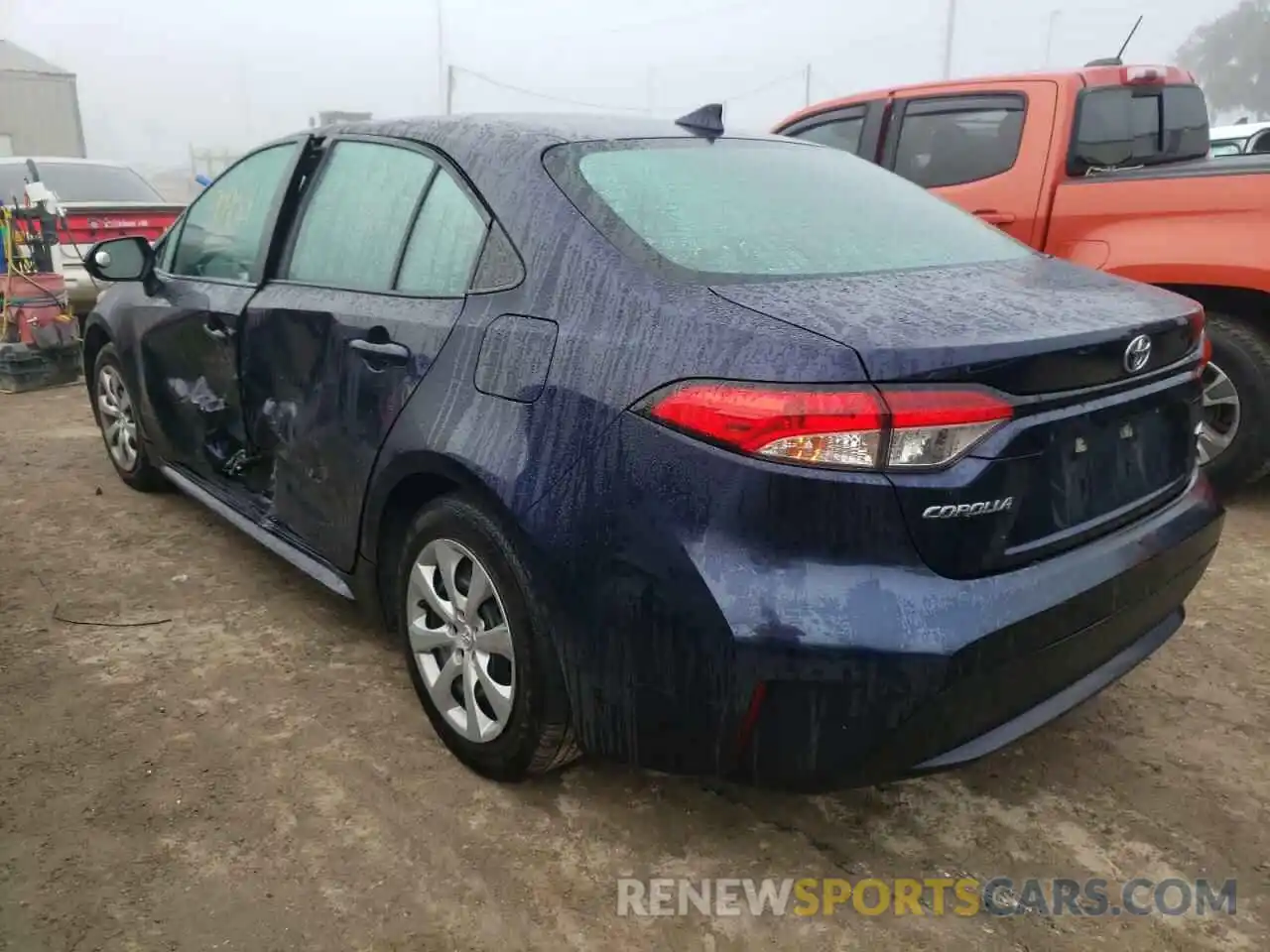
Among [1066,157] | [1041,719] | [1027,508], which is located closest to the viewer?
[1027,508]

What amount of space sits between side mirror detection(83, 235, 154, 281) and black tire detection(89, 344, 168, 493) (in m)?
0.49

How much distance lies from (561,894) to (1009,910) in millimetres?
937

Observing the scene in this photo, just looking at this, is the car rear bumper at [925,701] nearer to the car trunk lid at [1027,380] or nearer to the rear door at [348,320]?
the car trunk lid at [1027,380]

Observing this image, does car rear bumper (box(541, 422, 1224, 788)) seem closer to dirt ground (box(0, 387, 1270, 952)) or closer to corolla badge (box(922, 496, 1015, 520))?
corolla badge (box(922, 496, 1015, 520))

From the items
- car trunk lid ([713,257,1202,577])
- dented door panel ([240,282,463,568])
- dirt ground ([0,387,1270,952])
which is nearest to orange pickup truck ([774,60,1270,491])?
dirt ground ([0,387,1270,952])

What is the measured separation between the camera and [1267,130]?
768 cm

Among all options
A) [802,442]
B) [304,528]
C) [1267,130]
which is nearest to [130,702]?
[304,528]

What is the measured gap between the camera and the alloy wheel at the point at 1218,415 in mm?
4125

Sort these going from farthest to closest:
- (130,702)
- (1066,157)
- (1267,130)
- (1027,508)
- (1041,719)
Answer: (1267,130) → (1066,157) → (130,702) → (1041,719) → (1027,508)

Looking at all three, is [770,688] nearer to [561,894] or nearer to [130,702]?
[561,894]

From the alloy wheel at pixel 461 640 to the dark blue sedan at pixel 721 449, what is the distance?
1cm

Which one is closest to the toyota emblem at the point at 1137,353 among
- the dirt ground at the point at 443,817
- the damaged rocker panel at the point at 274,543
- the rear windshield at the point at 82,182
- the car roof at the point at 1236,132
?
the dirt ground at the point at 443,817

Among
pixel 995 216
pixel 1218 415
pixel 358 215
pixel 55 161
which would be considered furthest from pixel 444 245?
pixel 55 161

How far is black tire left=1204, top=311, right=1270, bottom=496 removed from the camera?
4.04 meters
